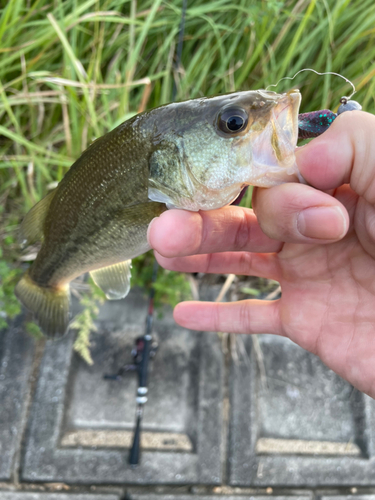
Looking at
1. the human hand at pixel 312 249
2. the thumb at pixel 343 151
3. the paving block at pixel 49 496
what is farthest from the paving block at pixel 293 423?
the thumb at pixel 343 151

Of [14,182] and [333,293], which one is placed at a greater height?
[333,293]

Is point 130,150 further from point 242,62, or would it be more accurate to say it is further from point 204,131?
point 242,62

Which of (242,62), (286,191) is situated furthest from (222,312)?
(242,62)

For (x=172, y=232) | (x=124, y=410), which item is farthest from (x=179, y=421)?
(x=172, y=232)

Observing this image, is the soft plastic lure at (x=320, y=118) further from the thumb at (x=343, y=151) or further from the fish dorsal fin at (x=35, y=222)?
the fish dorsal fin at (x=35, y=222)

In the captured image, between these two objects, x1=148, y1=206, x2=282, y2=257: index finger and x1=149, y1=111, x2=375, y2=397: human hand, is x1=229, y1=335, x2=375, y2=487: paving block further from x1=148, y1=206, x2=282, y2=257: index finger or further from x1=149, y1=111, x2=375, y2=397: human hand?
x1=148, y1=206, x2=282, y2=257: index finger

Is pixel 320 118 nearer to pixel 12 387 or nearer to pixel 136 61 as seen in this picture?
pixel 136 61

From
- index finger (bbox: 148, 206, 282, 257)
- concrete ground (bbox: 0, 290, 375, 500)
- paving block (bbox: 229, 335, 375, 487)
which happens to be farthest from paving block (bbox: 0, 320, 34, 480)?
index finger (bbox: 148, 206, 282, 257)
